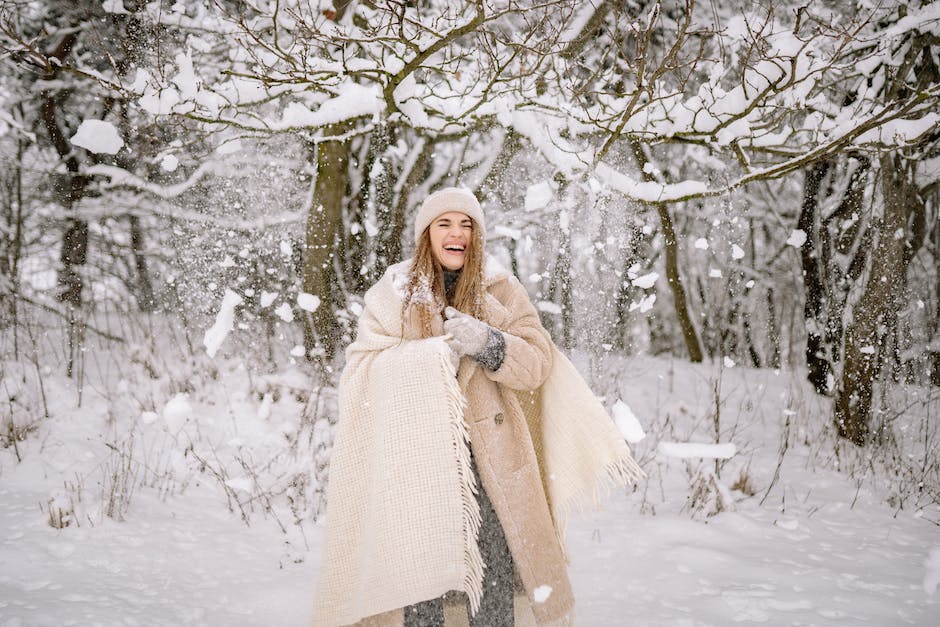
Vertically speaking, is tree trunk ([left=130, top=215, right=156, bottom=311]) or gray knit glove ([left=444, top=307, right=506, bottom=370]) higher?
tree trunk ([left=130, top=215, right=156, bottom=311])

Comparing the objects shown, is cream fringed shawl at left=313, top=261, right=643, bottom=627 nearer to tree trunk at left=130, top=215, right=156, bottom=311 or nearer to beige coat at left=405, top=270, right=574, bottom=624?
beige coat at left=405, top=270, right=574, bottom=624

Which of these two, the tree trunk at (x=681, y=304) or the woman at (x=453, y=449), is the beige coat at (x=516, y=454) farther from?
the tree trunk at (x=681, y=304)

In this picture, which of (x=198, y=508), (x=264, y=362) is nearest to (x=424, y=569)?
(x=198, y=508)

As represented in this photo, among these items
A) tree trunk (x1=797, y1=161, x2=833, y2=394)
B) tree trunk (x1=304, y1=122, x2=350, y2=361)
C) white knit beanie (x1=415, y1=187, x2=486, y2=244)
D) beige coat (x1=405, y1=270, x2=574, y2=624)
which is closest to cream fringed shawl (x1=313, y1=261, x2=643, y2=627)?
beige coat (x1=405, y1=270, x2=574, y2=624)

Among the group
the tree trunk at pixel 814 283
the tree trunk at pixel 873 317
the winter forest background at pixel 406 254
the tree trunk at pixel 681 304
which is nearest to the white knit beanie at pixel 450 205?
the winter forest background at pixel 406 254

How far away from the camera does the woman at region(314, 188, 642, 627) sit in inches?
74.4

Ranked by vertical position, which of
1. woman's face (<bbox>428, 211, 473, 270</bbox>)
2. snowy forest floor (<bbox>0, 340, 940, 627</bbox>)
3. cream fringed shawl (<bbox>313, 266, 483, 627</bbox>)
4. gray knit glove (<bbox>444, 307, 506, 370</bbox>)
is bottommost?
snowy forest floor (<bbox>0, 340, 940, 627</bbox>)

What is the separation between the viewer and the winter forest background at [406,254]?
310 cm

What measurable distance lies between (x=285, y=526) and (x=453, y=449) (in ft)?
7.21

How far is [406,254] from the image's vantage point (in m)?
6.28

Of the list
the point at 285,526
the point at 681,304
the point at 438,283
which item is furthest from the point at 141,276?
the point at 681,304

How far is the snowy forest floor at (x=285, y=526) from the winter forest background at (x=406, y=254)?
A: 24 mm

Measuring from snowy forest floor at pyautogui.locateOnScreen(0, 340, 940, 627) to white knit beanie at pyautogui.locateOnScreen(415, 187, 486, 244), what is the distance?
160 cm

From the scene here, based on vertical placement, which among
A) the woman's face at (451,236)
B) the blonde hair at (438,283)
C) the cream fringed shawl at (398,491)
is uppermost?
the woman's face at (451,236)
